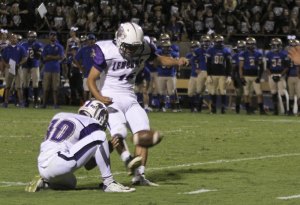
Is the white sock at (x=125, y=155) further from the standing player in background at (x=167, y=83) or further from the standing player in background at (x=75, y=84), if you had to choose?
the standing player in background at (x=75, y=84)

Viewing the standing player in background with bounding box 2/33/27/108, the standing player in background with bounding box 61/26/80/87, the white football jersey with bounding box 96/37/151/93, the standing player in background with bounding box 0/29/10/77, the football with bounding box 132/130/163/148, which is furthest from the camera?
the standing player in background with bounding box 61/26/80/87

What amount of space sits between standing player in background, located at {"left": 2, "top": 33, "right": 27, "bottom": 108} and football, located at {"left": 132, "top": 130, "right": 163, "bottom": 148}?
1489 centimetres

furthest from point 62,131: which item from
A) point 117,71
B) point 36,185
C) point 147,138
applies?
point 117,71

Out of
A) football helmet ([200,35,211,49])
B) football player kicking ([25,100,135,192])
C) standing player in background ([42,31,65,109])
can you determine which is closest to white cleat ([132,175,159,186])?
football player kicking ([25,100,135,192])

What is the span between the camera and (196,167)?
10727 mm

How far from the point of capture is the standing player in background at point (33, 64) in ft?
76.9

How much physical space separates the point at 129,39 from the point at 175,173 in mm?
1821

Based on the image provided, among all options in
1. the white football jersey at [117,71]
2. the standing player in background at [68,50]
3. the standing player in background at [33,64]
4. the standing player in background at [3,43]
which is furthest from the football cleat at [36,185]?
the standing player in background at [68,50]

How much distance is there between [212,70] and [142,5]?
A: 636cm

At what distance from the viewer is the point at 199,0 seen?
27.3 metres

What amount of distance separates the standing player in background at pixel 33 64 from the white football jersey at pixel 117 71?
46.4 feet

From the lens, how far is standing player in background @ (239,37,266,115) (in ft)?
74.3

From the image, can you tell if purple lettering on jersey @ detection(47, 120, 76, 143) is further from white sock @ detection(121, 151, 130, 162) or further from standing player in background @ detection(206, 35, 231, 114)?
standing player in background @ detection(206, 35, 231, 114)

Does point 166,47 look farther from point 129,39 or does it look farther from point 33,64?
point 129,39
